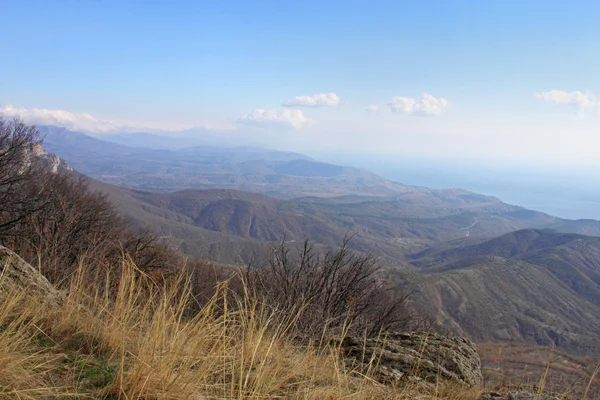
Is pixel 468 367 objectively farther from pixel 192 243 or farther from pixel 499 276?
pixel 192 243

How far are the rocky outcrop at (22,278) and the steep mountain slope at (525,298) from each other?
2376 inches

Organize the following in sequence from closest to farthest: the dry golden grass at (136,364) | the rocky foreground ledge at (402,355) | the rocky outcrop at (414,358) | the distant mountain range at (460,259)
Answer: the dry golden grass at (136,364)
the rocky foreground ledge at (402,355)
the rocky outcrop at (414,358)
the distant mountain range at (460,259)

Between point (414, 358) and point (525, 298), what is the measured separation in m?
88.5

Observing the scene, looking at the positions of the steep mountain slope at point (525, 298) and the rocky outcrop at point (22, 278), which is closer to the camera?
the rocky outcrop at point (22, 278)

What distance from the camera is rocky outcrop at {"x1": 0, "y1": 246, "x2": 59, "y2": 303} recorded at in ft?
10.9

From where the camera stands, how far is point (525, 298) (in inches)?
2921

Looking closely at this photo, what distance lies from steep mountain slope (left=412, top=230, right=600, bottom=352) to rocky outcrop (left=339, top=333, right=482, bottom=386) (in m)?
56.6

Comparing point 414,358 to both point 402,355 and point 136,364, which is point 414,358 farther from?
point 136,364

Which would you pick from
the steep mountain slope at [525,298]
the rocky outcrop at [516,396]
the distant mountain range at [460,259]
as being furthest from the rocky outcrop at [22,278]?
the steep mountain slope at [525,298]

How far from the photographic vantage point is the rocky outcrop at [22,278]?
3.33 meters

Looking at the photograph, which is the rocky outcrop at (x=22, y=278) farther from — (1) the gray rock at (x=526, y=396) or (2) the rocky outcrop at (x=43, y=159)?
(2) the rocky outcrop at (x=43, y=159)

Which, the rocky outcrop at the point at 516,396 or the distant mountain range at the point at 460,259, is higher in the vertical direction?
the rocky outcrop at the point at 516,396

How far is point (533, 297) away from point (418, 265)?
4812 centimetres

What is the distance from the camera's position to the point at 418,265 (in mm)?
122375
